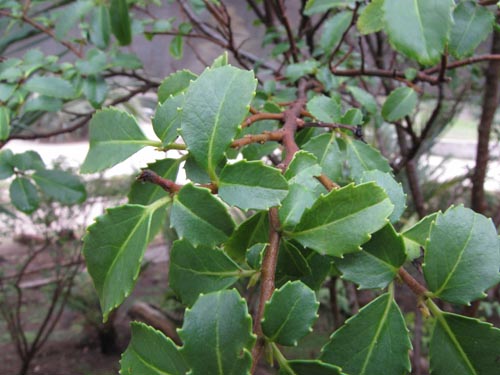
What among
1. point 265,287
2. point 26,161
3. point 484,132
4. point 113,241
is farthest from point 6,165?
point 484,132

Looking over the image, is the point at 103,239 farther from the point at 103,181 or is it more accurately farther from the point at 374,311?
the point at 103,181

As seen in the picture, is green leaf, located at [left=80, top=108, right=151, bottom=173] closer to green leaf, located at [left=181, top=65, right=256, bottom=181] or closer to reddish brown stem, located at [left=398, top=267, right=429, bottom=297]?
green leaf, located at [left=181, top=65, right=256, bottom=181]

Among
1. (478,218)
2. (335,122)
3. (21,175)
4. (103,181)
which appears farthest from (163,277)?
(478,218)

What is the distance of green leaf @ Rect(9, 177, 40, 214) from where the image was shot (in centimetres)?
98

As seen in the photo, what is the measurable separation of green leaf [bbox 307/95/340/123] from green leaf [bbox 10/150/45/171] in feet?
2.12

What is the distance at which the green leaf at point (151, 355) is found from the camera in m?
0.31

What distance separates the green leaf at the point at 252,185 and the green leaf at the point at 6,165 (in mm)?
709

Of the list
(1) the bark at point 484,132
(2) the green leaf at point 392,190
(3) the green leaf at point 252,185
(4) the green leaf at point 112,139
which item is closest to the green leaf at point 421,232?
(2) the green leaf at point 392,190

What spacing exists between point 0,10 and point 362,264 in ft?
3.68

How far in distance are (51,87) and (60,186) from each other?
22cm

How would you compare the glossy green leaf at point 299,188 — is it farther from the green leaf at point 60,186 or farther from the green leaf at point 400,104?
the green leaf at point 60,186

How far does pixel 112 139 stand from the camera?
45 centimetres

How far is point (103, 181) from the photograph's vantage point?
3039 millimetres

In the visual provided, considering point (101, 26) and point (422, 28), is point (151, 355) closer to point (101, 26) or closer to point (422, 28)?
point (422, 28)
